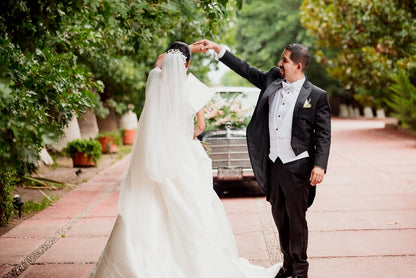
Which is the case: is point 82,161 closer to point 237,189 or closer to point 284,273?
point 237,189

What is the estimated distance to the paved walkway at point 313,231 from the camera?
18.1 ft

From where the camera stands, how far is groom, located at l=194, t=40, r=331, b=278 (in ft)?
15.3

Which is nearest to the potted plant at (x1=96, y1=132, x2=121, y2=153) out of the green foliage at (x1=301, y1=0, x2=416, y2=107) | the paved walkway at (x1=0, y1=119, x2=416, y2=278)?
the paved walkway at (x1=0, y1=119, x2=416, y2=278)

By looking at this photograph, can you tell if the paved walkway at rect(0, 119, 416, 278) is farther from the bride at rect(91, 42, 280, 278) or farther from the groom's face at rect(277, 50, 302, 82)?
the groom's face at rect(277, 50, 302, 82)

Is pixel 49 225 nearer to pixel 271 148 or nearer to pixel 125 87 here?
pixel 271 148

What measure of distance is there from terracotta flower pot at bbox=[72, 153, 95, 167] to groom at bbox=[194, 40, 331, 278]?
33.4 feet

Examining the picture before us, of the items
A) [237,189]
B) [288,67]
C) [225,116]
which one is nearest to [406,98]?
[237,189]

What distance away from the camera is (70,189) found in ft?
36.4

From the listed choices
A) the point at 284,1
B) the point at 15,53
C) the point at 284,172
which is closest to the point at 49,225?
the point at 15,53

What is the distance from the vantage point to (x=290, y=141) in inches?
Result: 186

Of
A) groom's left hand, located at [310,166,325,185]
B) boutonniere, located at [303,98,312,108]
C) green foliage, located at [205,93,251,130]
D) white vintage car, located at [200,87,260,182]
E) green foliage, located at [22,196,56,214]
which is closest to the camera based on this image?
groom's left hand, located at [310,166,325,185]

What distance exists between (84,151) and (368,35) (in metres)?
13.6

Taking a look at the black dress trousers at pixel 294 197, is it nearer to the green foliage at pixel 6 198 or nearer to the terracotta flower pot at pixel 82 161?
the green foliage at pixel 6 198

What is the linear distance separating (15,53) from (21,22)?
63.2 inches
